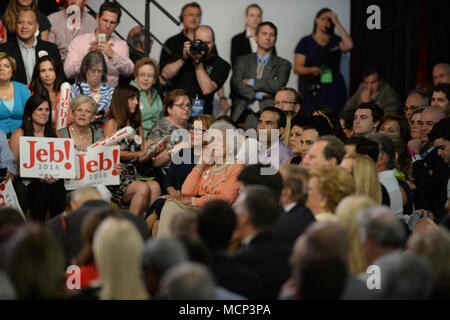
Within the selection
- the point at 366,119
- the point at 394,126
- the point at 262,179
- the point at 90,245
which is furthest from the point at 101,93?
the point at 90,245

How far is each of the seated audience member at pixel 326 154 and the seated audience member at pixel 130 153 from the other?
1784 mm

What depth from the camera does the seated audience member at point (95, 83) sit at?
6914mm

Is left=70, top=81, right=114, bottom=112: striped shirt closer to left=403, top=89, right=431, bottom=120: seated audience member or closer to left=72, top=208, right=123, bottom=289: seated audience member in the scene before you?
left=403, top=89, right=431, bottom=120: seated audience member

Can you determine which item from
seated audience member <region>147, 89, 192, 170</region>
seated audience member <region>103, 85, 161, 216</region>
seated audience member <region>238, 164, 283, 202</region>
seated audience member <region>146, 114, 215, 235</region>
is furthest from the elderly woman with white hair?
seated audience member <region>238, 164, 283, 202</region>

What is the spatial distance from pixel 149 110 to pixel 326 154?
257 cm

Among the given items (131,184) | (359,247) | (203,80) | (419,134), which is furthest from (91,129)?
(359,247)

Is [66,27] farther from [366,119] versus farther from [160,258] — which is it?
[160,258]

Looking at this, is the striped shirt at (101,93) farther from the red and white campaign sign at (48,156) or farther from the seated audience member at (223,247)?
the seated audience member at (223,247)

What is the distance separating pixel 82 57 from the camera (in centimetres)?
732

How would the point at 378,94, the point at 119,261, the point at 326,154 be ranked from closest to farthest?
the point at 119,261, the point at 326,154, the point at 378,94

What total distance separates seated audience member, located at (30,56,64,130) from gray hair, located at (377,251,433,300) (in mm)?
4297

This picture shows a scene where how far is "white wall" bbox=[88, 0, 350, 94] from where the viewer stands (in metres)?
9.05

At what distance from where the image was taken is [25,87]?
6723 mm

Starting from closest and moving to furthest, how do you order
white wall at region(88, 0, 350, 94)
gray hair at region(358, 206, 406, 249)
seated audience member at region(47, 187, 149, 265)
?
1. gray hair at region(358, 206, 406, 249)
2. seated audience member at region(47, 187, 149, 265)
3. white wall at region(88, 0, 350, 94)
